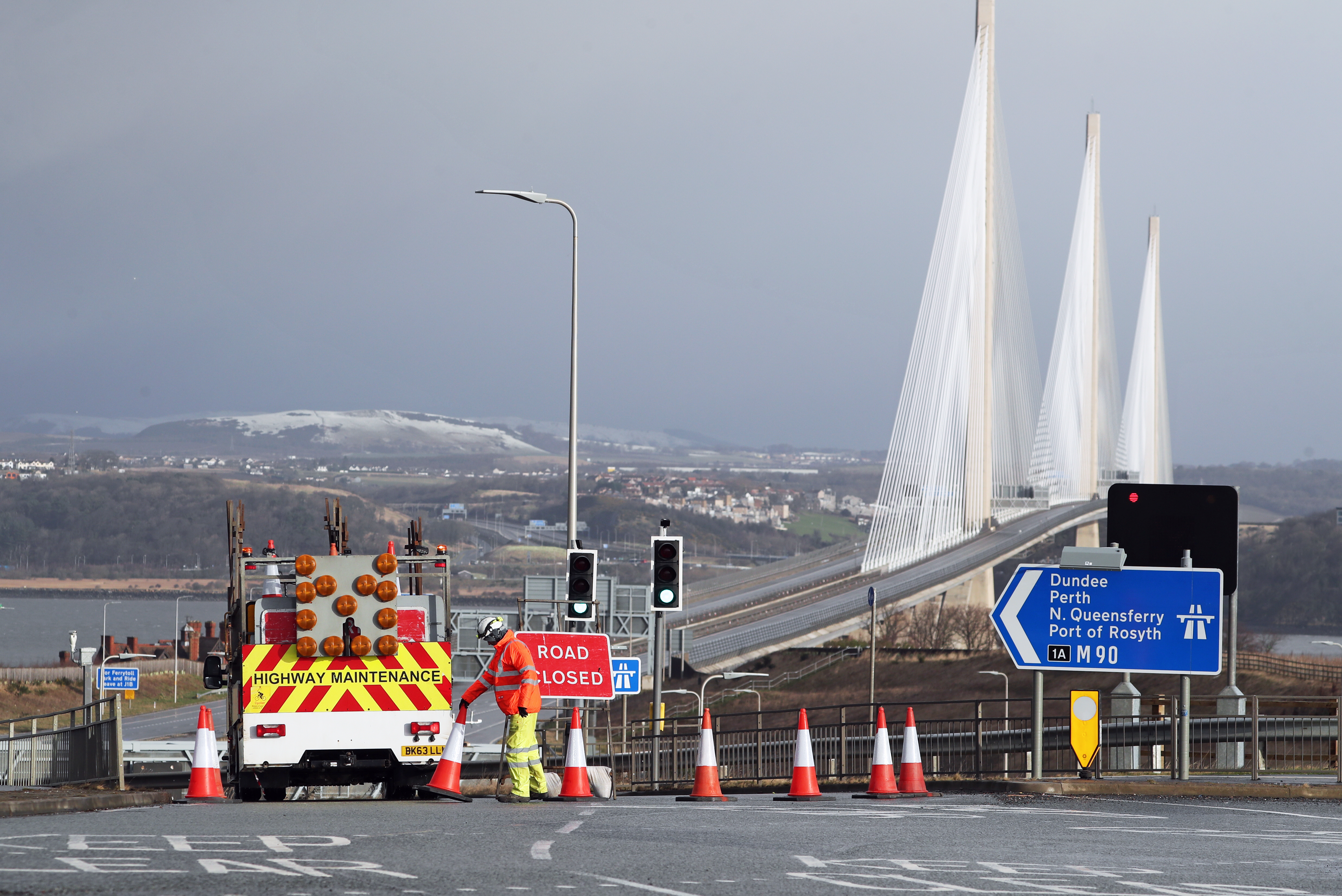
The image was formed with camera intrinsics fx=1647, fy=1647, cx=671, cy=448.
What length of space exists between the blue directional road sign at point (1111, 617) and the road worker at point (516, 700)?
4636mm

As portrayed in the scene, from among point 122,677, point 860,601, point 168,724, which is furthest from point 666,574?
point 168,724

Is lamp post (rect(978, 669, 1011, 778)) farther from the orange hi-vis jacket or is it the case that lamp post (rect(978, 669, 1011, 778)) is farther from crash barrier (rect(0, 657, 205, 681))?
crash barrier (rect(0, 657, 205, 681))

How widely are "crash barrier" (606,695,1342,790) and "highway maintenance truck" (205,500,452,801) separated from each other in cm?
437

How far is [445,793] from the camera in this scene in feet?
48.0

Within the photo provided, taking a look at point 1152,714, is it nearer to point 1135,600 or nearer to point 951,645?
point 1135,600

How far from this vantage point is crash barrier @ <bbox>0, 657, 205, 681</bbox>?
10444cm

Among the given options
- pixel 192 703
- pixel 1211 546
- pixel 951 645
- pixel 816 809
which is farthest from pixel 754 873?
pixel 192 703

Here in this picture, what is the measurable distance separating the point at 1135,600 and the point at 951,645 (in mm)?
78529

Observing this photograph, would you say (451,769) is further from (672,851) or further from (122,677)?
(122,677)

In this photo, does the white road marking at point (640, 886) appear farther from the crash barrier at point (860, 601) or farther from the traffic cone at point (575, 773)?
the crash barrier at point (860, 601)

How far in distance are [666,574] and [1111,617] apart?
7.74m

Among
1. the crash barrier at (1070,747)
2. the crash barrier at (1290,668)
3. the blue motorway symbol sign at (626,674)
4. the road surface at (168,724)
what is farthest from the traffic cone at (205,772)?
the road surface at (168,724)

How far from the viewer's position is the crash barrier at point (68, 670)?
104 meters

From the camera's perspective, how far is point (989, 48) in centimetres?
7438
